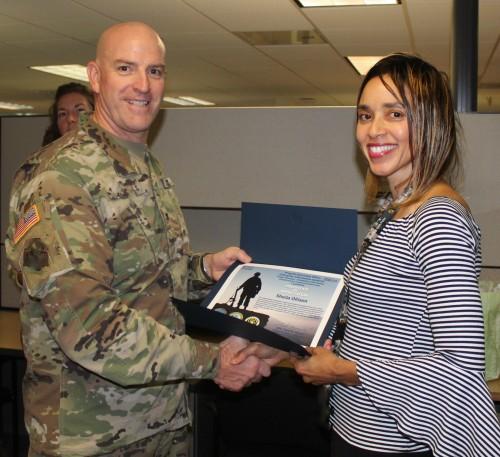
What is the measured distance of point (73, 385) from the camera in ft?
5.00

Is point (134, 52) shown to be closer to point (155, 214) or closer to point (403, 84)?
point (155, 214)

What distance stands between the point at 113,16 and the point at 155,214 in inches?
159

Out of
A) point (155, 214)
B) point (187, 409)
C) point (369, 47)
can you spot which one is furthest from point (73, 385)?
point (369, 47)

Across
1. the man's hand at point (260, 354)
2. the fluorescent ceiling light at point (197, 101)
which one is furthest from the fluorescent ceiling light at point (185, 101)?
the man's hand at point (260, 354)

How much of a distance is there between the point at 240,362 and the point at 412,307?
53 cm

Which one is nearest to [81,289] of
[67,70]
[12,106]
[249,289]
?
[249,289]

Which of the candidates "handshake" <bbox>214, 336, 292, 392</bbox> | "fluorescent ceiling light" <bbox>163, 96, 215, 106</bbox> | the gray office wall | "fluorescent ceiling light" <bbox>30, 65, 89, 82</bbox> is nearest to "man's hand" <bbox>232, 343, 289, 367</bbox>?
"handshake" <bbox>214, 336, 292, 392</bbox>

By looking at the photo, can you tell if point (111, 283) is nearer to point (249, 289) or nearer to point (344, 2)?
point (249, 289)

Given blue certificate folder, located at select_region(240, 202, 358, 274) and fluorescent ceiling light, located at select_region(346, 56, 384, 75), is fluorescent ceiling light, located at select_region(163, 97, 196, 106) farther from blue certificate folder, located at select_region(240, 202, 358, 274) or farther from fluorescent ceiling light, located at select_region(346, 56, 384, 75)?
blue certificate folder, located at select_region(240, 202, 358, 274)

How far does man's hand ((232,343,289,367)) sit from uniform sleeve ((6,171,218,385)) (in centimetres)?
25

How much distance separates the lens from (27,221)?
4.75 ft

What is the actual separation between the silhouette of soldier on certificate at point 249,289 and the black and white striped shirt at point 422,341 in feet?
0.96

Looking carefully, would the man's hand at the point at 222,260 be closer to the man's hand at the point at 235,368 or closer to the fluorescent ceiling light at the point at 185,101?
the man's hand at the point at 235,368

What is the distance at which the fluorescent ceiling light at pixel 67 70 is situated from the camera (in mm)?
7582
